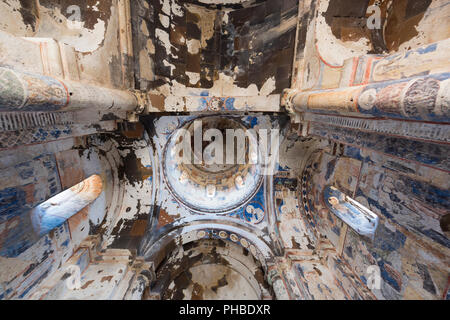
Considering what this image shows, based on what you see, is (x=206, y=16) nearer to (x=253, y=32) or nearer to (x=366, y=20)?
(x=253, y=32)

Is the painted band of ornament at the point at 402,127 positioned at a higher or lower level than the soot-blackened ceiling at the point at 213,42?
lower

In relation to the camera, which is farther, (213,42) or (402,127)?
(213,42)

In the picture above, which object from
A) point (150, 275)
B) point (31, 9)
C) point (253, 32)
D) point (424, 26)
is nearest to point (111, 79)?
point (31, 9)

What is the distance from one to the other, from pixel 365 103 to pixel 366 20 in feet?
9.15

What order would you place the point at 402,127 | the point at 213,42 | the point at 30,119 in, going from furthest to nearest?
the point at 213,42 → the point at 30,119 → the point at 402,127

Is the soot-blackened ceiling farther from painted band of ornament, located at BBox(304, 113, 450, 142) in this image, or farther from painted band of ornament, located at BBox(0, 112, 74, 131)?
painted band of ornament, located at BBox(304, 113, 450, 142)

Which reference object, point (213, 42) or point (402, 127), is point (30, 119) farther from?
point (402, 127)

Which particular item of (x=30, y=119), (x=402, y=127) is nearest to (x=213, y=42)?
(x=30, y=119)

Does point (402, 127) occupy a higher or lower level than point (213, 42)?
lower

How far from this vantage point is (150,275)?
4855 millimetres

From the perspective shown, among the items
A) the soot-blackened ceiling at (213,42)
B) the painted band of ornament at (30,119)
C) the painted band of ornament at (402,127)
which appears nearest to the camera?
the painted band of ornament at (402,127)

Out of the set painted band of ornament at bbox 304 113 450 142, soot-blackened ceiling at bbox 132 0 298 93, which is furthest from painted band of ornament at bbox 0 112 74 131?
painted band of ornament at bbox 304 113 450 142

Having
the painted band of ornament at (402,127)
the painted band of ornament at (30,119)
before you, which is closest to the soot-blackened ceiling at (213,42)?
the painted band of ornament at (30,119)

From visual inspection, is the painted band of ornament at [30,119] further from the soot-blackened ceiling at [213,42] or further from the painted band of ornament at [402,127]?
the painted band of ornament at [402,127]
